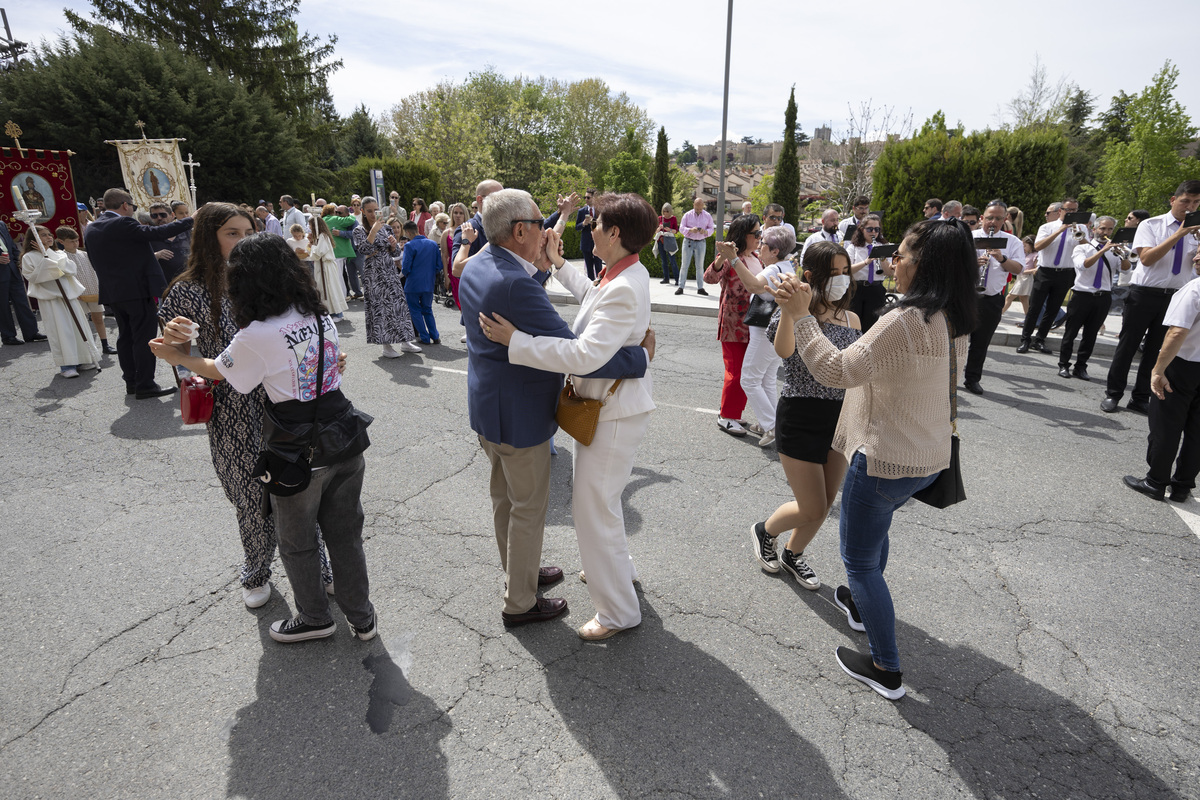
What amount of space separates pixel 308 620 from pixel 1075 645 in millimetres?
3616

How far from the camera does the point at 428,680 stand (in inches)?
104

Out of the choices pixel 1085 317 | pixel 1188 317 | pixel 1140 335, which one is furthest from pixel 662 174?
pixel 1188 317

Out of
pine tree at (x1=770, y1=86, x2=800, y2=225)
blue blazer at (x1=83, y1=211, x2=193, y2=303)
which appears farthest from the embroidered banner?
pine tree at (x1=770, y1=86, x2=800, y2=225)

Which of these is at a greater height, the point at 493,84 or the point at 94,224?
the point at 493,84

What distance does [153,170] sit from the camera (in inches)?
523

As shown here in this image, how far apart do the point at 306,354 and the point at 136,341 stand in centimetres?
558

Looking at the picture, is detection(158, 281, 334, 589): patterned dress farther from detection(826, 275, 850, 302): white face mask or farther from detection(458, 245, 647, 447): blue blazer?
detection(826, 275, 850, 302): white face mask

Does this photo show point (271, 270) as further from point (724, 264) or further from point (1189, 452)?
point (1189, 452)

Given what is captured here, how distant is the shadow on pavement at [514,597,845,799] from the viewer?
218 cm

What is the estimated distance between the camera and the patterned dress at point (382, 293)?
8.04m

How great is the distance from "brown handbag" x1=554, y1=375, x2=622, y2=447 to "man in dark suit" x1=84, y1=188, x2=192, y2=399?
5245mm

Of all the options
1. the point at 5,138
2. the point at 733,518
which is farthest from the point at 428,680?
the point at 5,138

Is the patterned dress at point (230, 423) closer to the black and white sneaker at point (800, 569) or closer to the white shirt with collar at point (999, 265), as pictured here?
the black and white sneaker at point (800, 569)

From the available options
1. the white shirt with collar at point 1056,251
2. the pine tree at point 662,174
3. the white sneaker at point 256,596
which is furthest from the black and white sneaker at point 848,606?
the pine tree at point 662,174
